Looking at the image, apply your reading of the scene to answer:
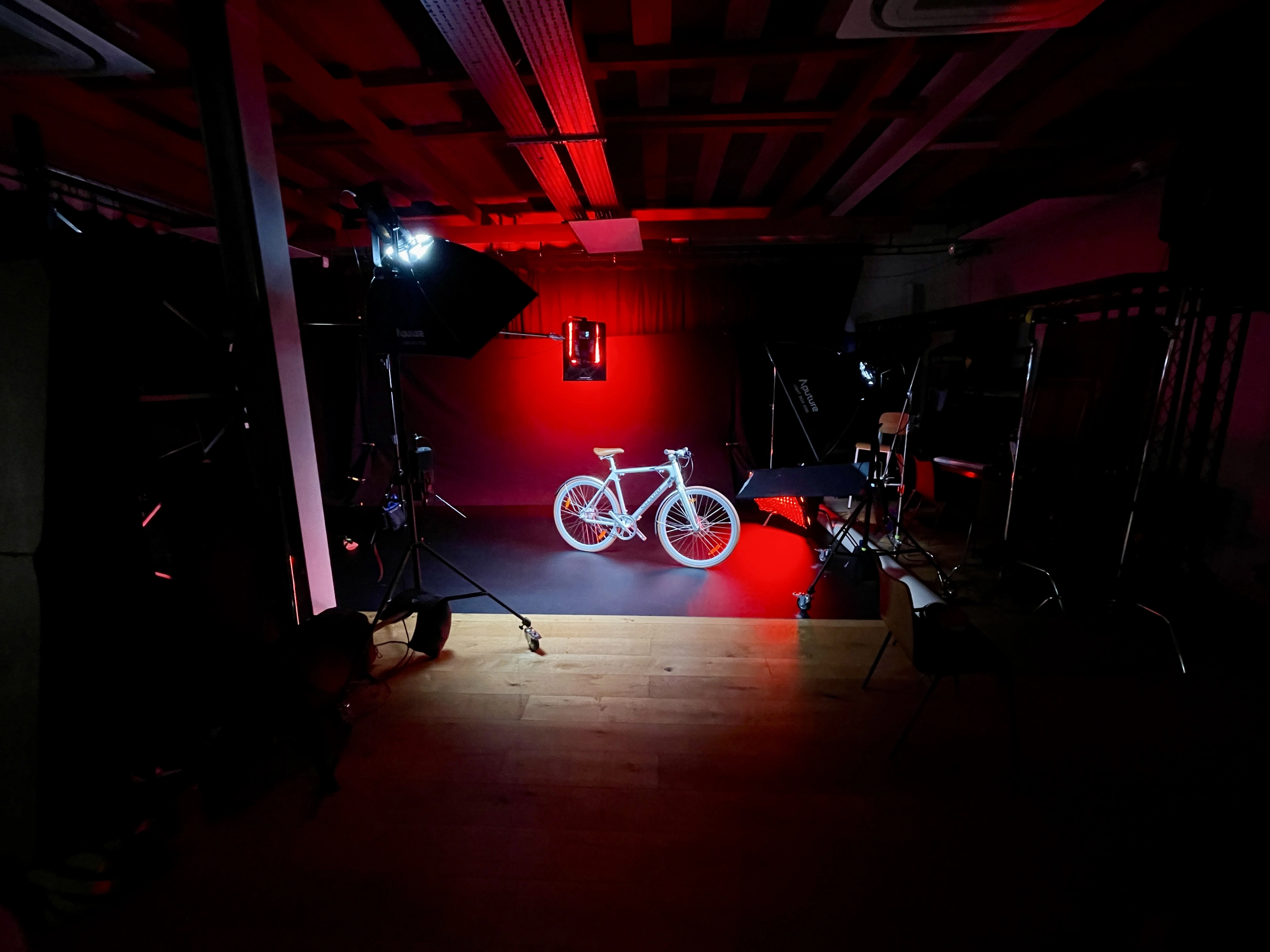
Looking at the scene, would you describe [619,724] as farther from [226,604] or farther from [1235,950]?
[1235,950]

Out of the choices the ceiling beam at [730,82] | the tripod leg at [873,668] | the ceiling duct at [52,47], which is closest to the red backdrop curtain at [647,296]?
the ceiling beam at [730,82]

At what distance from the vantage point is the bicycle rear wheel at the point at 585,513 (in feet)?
15.7

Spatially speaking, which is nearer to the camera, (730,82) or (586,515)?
(730,82)

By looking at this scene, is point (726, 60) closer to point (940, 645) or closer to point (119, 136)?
point (940, 645)

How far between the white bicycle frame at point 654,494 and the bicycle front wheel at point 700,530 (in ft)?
0.12

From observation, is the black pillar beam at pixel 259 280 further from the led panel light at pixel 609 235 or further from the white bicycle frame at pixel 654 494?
the white bicycle frame at pixel 654 494

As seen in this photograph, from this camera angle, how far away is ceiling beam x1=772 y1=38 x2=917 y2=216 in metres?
2.14

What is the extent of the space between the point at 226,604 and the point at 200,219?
14.9 ft

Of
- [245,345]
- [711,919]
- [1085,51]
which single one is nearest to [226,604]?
[245,345]

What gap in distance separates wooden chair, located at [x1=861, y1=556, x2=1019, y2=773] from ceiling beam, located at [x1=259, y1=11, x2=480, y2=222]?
3.30 m

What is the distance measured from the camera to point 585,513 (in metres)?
4.78

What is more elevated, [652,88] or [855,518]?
[652,88]

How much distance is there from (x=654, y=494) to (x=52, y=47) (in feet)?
13.4

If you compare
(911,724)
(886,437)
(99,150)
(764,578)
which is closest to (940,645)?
(911,724)
